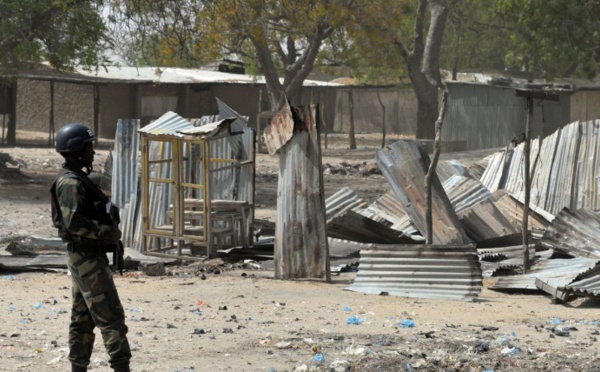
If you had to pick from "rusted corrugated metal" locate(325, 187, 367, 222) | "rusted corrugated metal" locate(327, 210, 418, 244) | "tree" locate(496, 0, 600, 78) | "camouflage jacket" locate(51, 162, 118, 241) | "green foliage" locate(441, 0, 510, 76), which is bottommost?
"rusted corrugated metal" locate(327, 210, 418, 244)

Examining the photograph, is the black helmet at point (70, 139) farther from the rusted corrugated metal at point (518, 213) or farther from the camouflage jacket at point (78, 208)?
the rusted corrugated metal at point (518, 213)

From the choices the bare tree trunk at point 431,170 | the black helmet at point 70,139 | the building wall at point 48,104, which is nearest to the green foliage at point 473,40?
the building wall at point 48,104

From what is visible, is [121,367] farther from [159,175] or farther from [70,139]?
[159,175]

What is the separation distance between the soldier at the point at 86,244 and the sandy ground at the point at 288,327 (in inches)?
40.0

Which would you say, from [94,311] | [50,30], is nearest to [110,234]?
[94,311]

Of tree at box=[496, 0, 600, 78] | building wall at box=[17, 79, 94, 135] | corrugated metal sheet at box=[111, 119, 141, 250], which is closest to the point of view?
corrugated metal sheet at box=[111, 119, 141, 250]

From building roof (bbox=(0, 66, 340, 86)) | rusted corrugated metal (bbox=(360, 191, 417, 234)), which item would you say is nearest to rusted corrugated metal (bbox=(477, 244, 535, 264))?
rusted corrugated metal (bbox=(360, 191, 417, 234))

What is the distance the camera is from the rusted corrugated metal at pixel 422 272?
9852 millimetres

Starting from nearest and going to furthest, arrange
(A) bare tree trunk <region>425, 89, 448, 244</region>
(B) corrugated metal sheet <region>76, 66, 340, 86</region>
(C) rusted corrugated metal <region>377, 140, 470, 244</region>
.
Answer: (A) bare tree trunk <region>425, 89, 448, 244</region> → (C) rusted corrugated metal <region>377, 140, 470, 244</region> → (B) corrugated metal sheet <region>76, 66, 340, 86</region>

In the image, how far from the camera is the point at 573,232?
1143cm

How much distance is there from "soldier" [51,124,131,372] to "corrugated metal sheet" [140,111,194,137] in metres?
6.15

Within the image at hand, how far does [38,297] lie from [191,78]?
26551 millimetres

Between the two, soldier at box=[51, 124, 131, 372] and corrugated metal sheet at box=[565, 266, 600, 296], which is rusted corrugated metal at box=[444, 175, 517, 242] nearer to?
corrugated metal sheet at box=[565, 266, 600, 296]

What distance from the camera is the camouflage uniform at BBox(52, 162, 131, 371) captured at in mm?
5762
